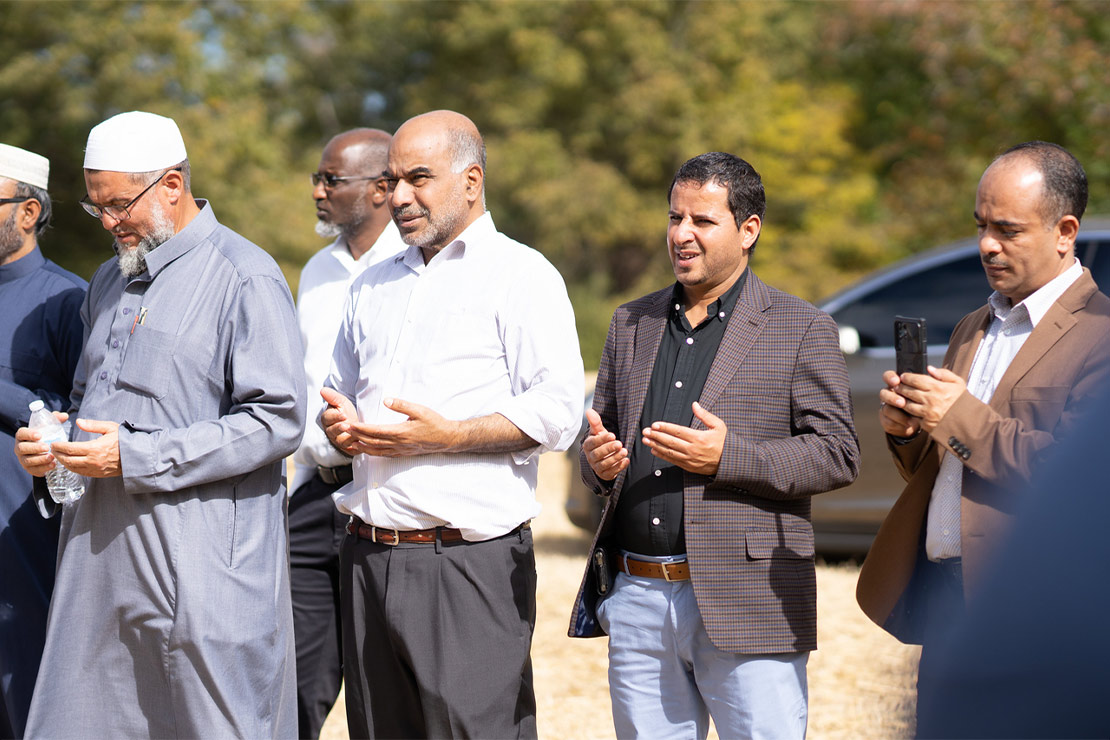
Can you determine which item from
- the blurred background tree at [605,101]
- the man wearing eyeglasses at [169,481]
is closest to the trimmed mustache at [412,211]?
the man wearing eyeglasses at [169,481]

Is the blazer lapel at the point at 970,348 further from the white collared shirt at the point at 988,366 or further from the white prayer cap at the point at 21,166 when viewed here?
the white prayer cap at the point at 21,166

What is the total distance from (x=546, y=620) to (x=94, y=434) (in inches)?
147

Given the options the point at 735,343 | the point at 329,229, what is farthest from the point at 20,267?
the point at 735,343

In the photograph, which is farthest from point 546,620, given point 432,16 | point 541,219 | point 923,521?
point 432,16

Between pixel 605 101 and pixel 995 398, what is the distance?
25.9 metres

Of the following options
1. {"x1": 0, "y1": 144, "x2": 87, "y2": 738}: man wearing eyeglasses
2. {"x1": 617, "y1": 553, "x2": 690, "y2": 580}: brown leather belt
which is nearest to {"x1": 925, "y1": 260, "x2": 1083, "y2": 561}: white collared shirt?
{"x1": 617, "y1": 553, "x2": 690, "y2": 580}: brown leather belt

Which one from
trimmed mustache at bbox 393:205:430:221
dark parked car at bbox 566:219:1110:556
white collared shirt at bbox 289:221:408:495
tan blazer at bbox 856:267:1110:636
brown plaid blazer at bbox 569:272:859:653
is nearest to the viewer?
tan blazer at bbox 856:267:1110:636

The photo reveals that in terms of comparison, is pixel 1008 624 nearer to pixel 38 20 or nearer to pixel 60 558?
pixel 60 558

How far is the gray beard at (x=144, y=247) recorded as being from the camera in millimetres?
3775

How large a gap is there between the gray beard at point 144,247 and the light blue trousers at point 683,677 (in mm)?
1784

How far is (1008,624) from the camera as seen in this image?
1491 millimetres

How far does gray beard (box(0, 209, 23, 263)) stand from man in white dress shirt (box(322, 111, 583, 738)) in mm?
1590

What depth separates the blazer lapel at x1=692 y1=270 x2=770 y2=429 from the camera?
335 cm

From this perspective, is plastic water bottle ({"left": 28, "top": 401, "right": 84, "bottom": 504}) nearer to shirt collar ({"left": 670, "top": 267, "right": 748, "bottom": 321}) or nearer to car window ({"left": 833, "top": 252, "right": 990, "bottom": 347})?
shirt collar ({"left": 670, "top": 267, "right": 748, "bottom": 321})
